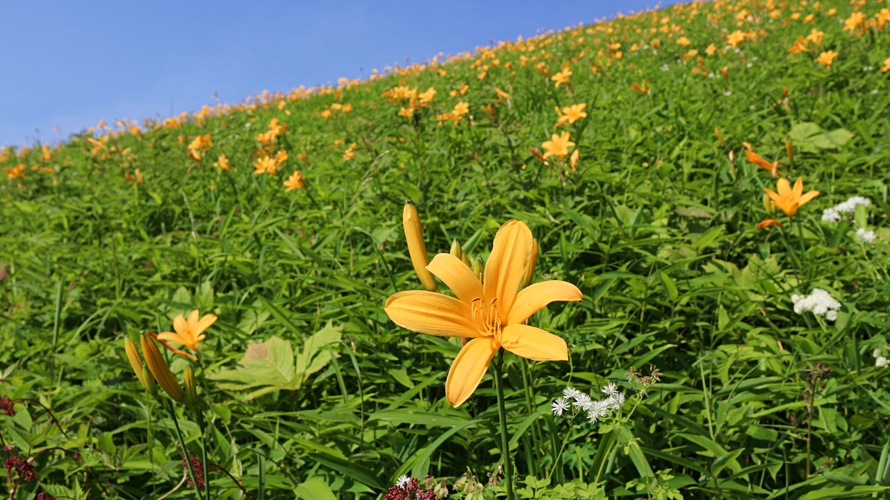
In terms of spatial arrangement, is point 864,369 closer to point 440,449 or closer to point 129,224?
point 440,449

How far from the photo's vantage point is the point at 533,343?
739 millimetres

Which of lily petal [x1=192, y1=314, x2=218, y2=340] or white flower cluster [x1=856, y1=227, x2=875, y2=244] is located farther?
white flower cluster [x1=856, y1=227, x2=875, y2=244]

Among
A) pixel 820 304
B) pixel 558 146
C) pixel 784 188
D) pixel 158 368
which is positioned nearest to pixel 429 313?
pixel 158 368

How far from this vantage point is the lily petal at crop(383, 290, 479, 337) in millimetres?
765

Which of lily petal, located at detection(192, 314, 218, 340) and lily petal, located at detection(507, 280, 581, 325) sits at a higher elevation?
lily petal, located at detection(192, 314, 218, 340)

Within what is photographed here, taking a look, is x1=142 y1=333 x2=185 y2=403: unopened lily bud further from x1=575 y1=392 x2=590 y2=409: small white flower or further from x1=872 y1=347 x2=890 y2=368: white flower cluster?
x1=872 y1=347 x2=890 y2=368: white flower cluster

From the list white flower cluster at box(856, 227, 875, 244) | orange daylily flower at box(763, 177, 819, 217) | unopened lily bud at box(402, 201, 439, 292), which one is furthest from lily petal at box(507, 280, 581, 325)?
white flower cluster at box(856, 227, 875, 244)

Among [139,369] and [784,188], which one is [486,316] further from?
[784,188]

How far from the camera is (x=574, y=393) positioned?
40.2 inches

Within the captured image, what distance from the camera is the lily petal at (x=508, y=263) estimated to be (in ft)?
2.72

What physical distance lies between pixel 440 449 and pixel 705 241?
1.39 m

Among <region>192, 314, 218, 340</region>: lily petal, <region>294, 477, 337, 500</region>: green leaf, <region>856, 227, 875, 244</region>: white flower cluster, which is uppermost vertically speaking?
<region>192, 314, 218, 340</region>: lily petal

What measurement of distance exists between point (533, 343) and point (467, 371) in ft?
0.38

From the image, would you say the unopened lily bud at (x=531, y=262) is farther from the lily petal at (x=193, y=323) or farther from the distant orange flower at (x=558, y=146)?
the distant orange flower at (x=558, y=146)
